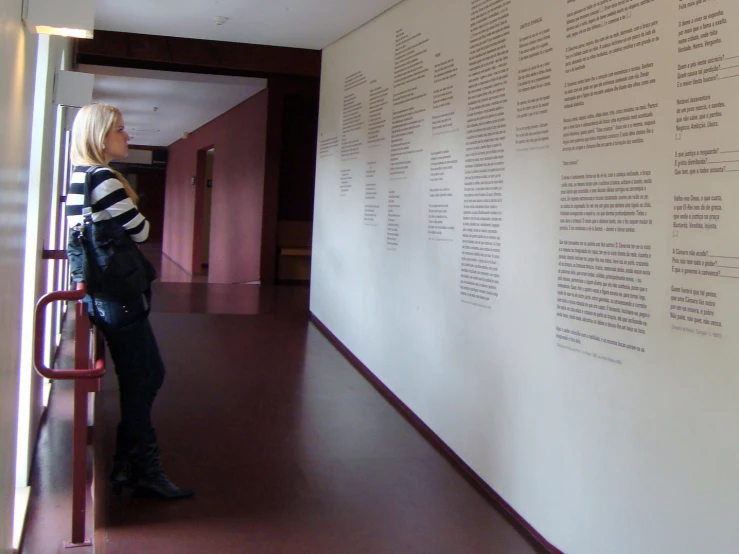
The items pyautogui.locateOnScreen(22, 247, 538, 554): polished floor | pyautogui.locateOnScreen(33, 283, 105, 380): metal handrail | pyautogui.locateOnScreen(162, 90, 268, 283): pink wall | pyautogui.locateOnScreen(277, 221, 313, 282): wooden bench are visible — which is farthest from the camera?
pyautogui.locateOnScreen(277, 221, 313, 282): wooden bench

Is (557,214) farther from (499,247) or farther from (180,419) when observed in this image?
(180,419)

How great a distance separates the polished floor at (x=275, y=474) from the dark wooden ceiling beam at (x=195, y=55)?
9.33ft

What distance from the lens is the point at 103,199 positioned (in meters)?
3.08

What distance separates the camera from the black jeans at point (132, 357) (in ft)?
10.3

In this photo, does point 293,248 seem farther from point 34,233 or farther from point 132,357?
point 132,357

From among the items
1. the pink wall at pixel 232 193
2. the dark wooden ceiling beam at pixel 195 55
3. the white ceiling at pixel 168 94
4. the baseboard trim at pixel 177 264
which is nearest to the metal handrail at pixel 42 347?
the dark wooden ceiling beam at pixel 195 55

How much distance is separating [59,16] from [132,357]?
1434 mm

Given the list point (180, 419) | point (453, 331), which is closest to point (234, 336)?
point (180, 419)

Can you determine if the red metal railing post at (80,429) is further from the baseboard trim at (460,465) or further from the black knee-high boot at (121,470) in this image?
the baseboard trim at (460,465)

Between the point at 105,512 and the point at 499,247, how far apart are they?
2.15 metres

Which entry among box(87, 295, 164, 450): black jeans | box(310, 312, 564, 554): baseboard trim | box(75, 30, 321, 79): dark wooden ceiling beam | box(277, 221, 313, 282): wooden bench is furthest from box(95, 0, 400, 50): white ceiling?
box(277, 221, 313, 282): wooden bench

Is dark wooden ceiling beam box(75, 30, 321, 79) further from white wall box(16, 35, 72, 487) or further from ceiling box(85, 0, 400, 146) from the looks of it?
white wall box(16, 35, 72, 487)

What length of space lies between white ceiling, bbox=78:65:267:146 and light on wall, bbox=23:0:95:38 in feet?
22.5

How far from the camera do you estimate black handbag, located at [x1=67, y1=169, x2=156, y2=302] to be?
3.08m
